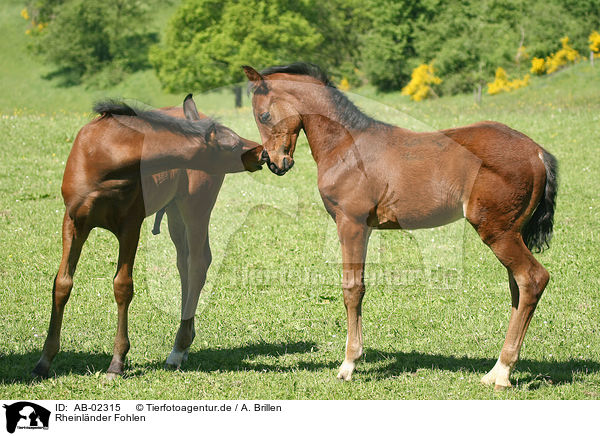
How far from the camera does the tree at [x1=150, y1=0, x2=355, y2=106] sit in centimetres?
3731

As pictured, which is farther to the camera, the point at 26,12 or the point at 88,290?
the point at 26,12

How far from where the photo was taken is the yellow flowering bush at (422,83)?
121 feet

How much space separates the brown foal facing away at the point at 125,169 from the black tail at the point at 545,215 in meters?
2.47

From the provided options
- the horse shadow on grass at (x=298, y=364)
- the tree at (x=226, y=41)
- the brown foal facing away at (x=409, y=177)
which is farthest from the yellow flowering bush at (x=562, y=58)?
the brown foal facing away at (x=409, y=177)

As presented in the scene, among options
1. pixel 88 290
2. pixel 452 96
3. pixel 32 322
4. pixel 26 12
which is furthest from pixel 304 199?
pixel 26 12

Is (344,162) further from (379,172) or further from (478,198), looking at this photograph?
(478,198)

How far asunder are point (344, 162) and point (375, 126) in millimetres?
450

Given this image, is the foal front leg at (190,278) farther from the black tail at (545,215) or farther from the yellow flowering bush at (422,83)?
the yellow flowering bush at (422,83)

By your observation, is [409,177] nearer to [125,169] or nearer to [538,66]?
[125,169]

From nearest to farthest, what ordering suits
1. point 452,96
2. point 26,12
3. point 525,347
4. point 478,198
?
point 478,198 → point 525,347 → point 452,96 → point 26,12

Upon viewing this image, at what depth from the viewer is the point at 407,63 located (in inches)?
1725

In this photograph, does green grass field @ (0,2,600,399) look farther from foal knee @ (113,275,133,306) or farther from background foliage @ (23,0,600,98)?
background foliage @ (23,0,600,98)
